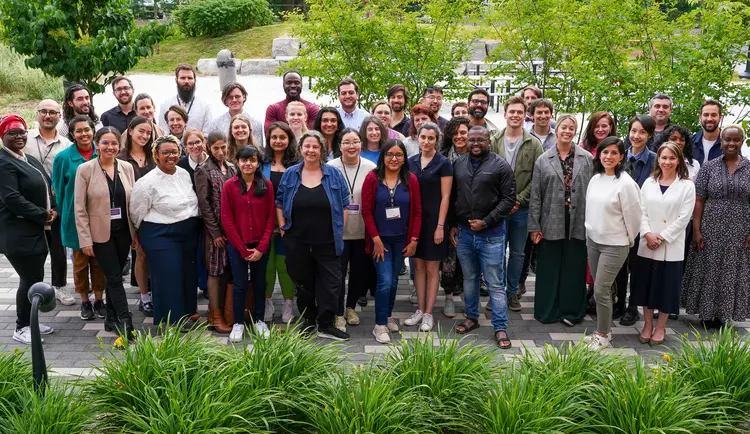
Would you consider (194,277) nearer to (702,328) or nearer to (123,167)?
(123,167)

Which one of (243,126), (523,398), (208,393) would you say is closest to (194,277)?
(243,126)

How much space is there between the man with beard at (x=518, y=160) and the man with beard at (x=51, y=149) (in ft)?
14.7

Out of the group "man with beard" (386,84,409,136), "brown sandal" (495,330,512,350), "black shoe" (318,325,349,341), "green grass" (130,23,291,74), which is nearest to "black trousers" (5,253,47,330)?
"black shoe" (318,325,349,341)

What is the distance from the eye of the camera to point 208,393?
14.8 feet

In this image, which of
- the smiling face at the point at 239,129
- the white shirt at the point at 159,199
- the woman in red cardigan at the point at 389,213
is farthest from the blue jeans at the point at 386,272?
the white shirt at the point at 159,199

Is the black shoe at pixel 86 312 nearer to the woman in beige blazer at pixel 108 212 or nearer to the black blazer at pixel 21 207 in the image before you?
the woman in beige blazer at pixel 108 212

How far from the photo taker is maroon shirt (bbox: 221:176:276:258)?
20.8 ft

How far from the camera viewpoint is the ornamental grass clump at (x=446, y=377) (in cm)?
475

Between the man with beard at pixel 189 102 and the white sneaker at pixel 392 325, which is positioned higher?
the man with beard at pixel 189 102

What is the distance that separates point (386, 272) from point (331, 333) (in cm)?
78

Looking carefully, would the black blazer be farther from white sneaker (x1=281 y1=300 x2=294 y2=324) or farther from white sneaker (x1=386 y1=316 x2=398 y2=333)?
white sneaker (x1=386 y1=316 x2=398 y2=333)

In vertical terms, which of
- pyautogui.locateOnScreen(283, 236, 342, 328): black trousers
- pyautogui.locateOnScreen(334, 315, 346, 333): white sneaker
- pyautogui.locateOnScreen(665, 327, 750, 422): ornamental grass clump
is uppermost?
pyautogui.locateOnScreen(283, 236, 342, 328): black trousers

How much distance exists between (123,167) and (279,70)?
502 cm

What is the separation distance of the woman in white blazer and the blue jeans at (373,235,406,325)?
86.7 inches
